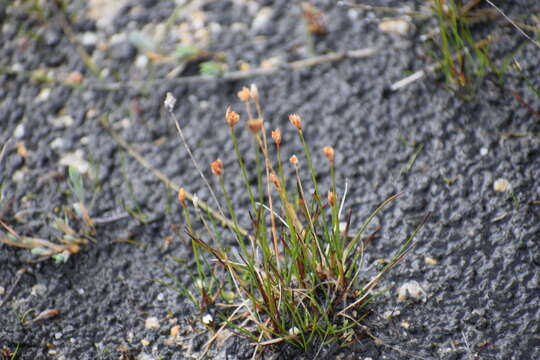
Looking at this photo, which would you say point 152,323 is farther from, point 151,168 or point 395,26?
point 395,26

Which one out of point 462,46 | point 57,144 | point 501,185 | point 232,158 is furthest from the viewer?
point 57,144

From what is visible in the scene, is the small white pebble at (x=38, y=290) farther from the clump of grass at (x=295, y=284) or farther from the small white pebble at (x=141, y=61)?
the small white pebble at (x=141, y=61)

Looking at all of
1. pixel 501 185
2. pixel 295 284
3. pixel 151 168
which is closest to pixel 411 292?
pixel 295 284

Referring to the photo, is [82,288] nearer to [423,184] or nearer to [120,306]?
[120,306]

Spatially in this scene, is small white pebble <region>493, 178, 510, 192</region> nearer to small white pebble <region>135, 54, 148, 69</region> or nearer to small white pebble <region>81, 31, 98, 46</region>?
small white pebble <region>135, 54, 148, 69</region>

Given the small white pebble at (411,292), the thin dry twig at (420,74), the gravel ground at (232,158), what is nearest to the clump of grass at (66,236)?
the gravel ground at (232,158)

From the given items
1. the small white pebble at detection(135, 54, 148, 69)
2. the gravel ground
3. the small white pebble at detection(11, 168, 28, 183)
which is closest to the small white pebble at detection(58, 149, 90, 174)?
the gravel ground
